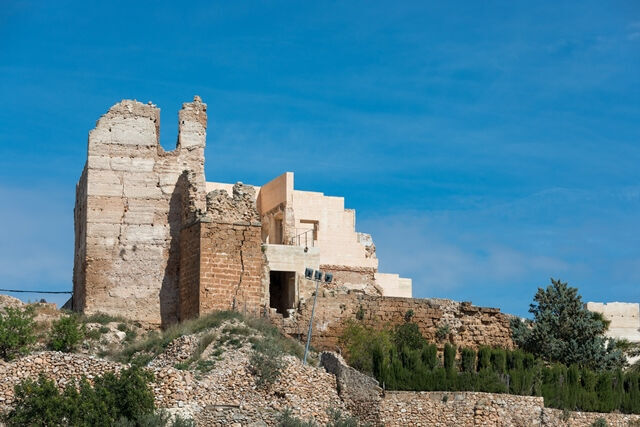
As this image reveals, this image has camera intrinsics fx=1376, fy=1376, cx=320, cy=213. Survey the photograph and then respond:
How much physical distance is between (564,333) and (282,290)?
784 centimetres

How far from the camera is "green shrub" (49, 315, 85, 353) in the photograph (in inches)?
1253

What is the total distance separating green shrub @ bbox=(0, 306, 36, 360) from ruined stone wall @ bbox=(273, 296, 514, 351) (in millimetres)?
6722

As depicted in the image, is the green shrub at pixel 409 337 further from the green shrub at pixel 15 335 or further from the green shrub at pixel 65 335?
the green shrub at pixel 15 335

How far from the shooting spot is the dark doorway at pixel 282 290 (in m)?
36.7

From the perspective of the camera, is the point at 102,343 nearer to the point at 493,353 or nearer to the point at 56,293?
the point at 56,293

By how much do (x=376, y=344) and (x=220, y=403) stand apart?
6322 millimetres

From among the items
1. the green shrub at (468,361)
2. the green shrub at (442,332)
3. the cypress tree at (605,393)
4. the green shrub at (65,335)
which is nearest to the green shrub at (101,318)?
the green shrub at (65,335)

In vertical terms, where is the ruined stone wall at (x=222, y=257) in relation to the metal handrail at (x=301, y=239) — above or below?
below

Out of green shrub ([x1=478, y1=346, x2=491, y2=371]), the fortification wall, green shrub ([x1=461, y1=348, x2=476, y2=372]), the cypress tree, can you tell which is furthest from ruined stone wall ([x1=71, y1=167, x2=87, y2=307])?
the cypress tree

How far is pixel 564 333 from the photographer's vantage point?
124ft

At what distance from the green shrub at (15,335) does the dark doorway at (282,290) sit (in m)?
7.74

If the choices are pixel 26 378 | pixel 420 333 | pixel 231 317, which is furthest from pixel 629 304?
pixel 26 378

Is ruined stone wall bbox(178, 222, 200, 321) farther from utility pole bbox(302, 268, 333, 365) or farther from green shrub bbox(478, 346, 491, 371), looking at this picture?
green shrub bbox(478, 346, 491, 371)

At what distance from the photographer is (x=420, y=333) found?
3631cm
